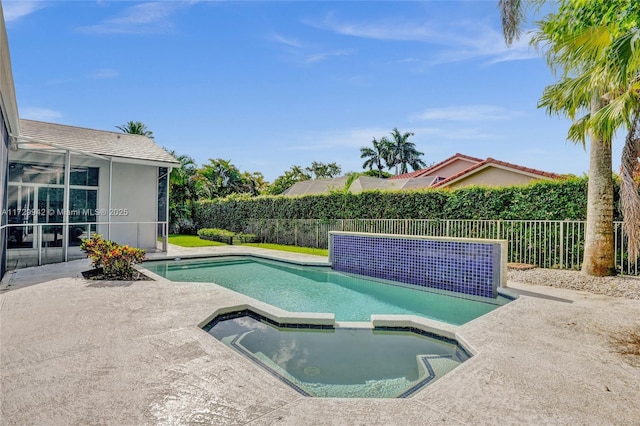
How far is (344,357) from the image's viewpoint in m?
4.30

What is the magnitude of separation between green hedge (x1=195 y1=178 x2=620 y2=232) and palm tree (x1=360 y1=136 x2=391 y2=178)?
3425cm

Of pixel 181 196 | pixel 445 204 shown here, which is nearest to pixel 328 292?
pixel 445 204

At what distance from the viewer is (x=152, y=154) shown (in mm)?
14031

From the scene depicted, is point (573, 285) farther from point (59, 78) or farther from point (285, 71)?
point (59, 78)

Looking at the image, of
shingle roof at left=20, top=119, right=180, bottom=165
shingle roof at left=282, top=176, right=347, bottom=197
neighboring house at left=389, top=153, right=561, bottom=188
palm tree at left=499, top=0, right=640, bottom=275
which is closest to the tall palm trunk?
palm tree at left=499, top=0, right=640, bottom=275

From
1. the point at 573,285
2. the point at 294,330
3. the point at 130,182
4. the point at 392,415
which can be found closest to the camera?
the point at 392,415

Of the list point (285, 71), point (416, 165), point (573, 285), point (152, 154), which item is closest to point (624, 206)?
point (573, 285)

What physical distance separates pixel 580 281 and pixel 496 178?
9.89 meters

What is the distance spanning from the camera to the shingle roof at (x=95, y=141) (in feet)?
40.1

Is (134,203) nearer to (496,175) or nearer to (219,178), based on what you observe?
(496,175)

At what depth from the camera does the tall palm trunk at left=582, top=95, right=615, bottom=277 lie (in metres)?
Answer: 8.08

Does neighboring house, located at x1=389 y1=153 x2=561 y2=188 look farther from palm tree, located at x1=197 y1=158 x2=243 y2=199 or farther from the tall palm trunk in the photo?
palm tree, located at x1=197 y1=158 x2=243 y2=199

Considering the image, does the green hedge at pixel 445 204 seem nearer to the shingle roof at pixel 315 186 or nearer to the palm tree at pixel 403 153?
the shingle roof at pixel 315 186

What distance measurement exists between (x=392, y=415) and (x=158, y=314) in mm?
4009
